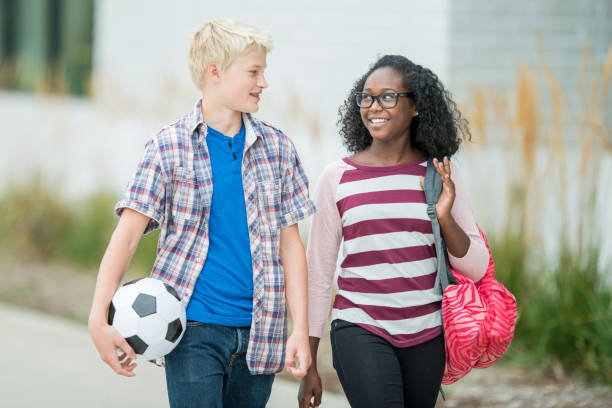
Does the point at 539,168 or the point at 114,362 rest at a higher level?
the point at 539,168

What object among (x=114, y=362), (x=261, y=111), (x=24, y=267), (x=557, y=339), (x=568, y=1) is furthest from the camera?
(x=24, y=267)

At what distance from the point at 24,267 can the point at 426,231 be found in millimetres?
6281

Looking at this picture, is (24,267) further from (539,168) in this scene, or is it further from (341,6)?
(539,168)

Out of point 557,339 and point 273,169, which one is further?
point 557,339

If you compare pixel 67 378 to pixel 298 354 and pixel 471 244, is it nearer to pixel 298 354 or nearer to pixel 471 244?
A: pixel 298 354

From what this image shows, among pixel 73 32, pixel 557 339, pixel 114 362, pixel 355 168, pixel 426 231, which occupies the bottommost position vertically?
pixel 557 339

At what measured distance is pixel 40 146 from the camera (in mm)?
8359

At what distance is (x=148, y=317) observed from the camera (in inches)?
92.8

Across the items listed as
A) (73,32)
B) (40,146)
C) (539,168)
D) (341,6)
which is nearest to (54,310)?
(40,146)

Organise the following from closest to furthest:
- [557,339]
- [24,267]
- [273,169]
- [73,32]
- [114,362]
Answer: [114,362] → [273,169] → [557,339] → [24,267] → [73,32]

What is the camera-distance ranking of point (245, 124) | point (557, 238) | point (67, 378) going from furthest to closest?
point (557, 238) < point (67, 378) < point (245, 124)

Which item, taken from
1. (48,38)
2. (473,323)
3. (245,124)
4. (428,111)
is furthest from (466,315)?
(48,38)

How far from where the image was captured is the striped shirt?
2.72 meters

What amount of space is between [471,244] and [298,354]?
77 cm
